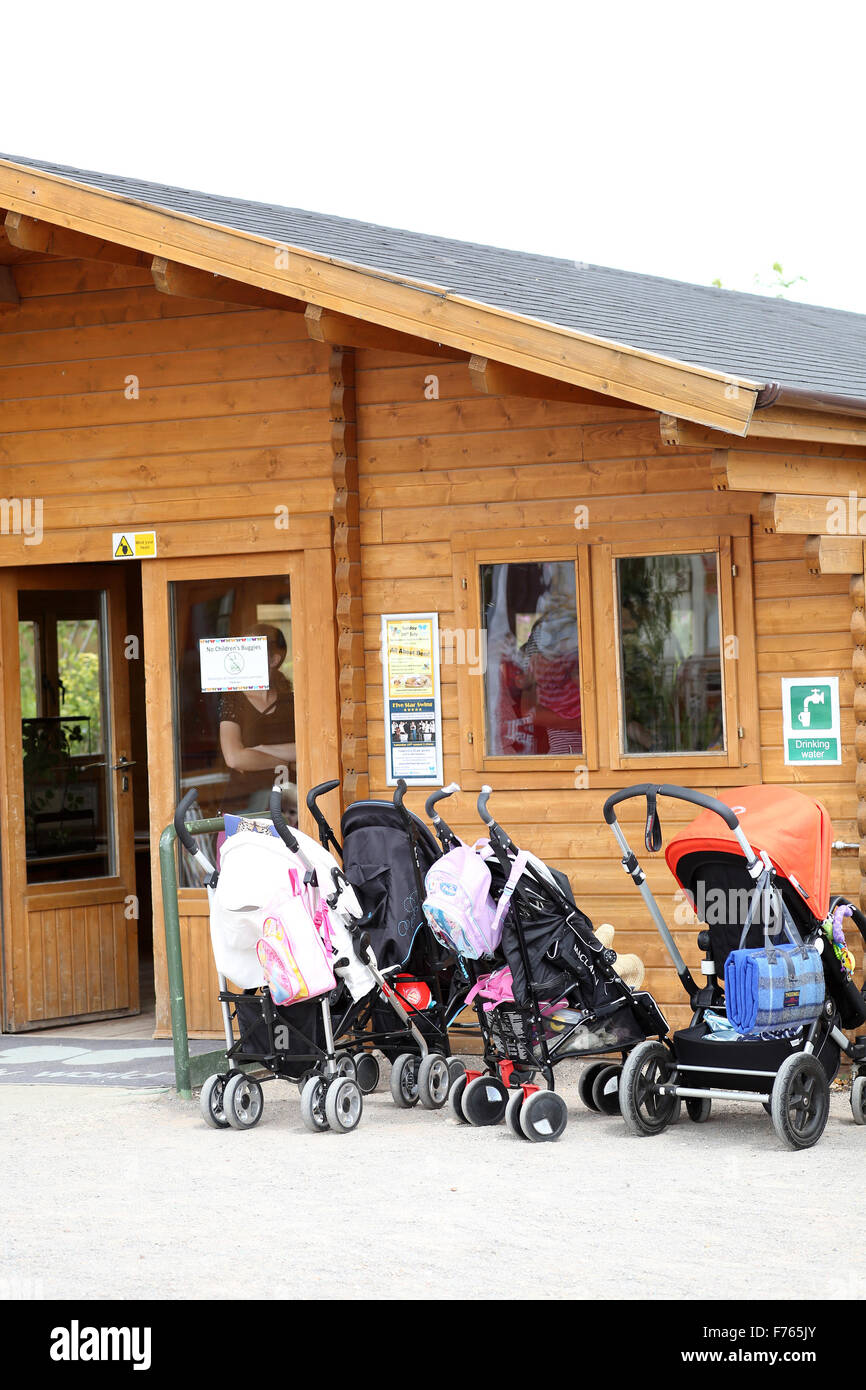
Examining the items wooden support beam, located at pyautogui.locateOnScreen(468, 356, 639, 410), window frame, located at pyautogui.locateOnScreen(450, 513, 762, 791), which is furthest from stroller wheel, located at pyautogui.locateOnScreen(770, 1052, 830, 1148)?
wooden support beam, located at pyautogui.locateOnScreen(468, 356, 639, 410)

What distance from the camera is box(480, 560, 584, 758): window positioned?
771cm

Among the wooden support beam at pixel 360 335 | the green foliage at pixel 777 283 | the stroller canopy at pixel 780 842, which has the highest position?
the green foliage at pixel 777 283

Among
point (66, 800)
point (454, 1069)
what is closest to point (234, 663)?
point (66, 800)

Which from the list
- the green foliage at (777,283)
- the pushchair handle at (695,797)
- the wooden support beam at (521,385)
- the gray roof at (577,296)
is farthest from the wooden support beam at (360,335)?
the green foliage at (777,283)

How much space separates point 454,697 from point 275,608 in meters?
1.08

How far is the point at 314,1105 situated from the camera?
20.7 feet

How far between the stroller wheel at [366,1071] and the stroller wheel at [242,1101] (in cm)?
59

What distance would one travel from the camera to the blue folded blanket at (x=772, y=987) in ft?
18.8

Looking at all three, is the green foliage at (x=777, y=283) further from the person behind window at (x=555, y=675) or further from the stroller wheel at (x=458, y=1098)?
the stroller wheel at (x=458, y=1098)

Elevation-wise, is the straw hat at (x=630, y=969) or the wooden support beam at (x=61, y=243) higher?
the wooden support beam at (x=61, y=243)

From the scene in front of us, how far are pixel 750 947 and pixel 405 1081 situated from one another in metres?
1.57

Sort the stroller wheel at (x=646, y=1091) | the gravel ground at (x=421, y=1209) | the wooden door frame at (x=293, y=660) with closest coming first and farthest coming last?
the gravel ground at (x=421, y=1209) → the stroller wheel at (x=646, y=1091) → the wooden door frame at (x=293, y=660)
